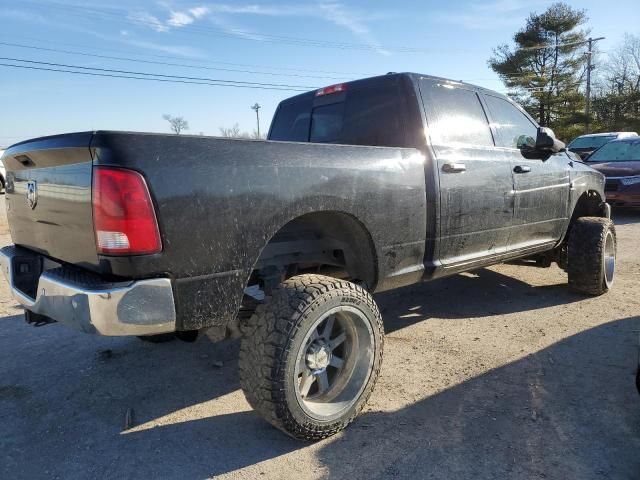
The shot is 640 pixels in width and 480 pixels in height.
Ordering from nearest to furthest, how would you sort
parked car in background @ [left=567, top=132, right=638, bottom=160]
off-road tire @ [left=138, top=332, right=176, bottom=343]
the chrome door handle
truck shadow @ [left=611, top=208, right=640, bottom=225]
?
the chrome door handle → off-road tire @ [left=138, top=332, right=176, bottom=343] → truck shadow @ [left=611, top=208, right=640, bottom=225] → parked car in background @ [left=567, top=132, right=638, bottom=160]

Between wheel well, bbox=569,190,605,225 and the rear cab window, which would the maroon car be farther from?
the rear cab window

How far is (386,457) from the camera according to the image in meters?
2.34

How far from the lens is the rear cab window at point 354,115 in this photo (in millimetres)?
3389

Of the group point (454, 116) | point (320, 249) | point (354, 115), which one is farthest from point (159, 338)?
point (454, 116)

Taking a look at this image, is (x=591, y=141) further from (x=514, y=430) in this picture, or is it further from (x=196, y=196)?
(x=196, y=196)

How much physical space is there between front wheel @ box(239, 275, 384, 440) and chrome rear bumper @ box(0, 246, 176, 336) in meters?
0.47

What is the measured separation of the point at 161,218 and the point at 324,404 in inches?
52.1

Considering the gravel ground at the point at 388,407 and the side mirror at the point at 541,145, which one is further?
the side mirror at the point at 541,145

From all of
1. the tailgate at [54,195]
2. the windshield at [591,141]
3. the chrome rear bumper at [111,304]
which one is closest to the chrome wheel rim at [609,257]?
the chrome rear bumper at [111,304]

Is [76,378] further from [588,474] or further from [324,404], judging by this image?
[588,474]

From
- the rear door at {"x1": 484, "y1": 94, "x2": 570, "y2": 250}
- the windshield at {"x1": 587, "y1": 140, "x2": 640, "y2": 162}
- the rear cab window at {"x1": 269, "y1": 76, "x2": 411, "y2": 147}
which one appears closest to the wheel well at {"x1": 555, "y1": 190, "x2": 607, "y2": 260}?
the rear door at {"x1": 484, "y1": 94, "x2": 570, "y2": 250}

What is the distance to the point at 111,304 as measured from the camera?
188 cm

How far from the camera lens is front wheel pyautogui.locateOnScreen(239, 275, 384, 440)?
2.27 metres

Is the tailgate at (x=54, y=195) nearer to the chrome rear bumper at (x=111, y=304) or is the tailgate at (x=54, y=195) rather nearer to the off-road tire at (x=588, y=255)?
the chrome rear bumper at (x=111, y=304)
